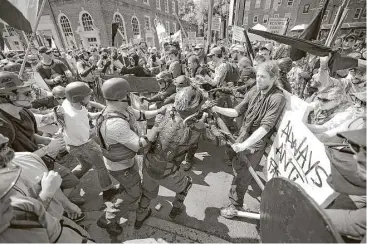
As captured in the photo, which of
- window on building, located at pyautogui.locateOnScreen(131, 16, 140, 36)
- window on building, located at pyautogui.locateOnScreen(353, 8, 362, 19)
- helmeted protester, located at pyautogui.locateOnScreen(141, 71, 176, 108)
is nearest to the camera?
helmeted protester, located at pyautogui.locateOnScreen(141, 71, 176, 108)

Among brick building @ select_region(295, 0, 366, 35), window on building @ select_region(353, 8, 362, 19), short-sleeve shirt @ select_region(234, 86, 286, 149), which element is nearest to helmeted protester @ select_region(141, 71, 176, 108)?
short-sleeve shirt @ select_region(234, 86, 286, 149)

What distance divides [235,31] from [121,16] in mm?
18434

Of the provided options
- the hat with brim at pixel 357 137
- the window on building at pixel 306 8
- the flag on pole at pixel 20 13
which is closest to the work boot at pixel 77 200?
the flag on pole at pixel 20 13

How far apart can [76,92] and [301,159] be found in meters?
2.95

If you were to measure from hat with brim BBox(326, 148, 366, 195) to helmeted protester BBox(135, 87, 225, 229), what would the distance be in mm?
1170

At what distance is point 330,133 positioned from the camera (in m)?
2.20

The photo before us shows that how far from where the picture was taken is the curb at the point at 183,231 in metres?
2.53

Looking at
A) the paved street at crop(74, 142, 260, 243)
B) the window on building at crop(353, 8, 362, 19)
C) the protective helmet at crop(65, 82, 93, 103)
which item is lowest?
the paved street at crop(74, 142, 260, 243)

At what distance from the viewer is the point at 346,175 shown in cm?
133

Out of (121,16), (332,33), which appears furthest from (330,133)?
(121,16)

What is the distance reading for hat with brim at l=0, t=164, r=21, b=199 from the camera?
104cm

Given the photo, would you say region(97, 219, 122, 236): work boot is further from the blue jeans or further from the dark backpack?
the dark backpack

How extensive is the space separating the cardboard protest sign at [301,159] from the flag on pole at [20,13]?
441 centimetres

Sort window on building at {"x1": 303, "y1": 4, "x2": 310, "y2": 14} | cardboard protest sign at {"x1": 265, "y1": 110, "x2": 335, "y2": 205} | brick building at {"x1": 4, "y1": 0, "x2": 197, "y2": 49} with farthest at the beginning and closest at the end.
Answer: window on building at {"x1": 303, "y1": 4, "x2": 310, "y2": 14}, brick building at {"x1": 4, "y1": 0, "x2": 197, "y2": 49}, cardboard protest sign at {"x1": 265, "y1": 110, "x2": 335, "y2": 205}
